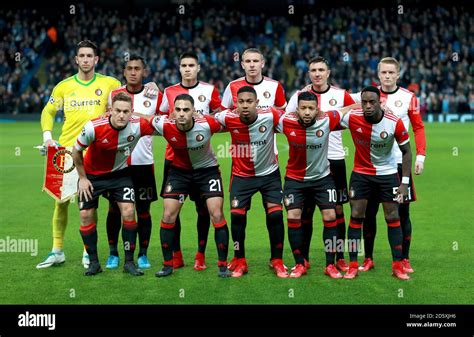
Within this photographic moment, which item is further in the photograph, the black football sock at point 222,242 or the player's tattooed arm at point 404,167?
the black football sock at point 222,242

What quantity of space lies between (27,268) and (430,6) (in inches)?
1528

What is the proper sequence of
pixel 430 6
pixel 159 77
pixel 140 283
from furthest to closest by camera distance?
pixel 430 6 → pixel 159 77 → pixel 140 283

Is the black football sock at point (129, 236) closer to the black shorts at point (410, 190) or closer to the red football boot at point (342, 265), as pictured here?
the red football boot at point (342, 265)

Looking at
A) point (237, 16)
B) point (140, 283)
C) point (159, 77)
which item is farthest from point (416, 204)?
point (237, 16)

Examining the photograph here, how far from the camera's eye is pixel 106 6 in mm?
44312

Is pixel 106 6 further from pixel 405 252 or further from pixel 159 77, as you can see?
pixel 405 252

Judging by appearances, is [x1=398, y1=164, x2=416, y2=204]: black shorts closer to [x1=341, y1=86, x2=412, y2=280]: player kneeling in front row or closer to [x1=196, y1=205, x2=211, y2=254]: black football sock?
[x1=341, y1=86, x2=412, y2=280]: player kneeling in front row

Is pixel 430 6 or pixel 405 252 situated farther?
pixel 430 6

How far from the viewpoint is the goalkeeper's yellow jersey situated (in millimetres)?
8789

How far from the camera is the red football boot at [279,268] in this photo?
8070 mm

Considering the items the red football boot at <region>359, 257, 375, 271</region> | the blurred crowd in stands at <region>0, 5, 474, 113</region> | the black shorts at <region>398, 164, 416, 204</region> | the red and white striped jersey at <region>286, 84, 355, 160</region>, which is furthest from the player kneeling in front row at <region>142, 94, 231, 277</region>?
the blurred crowd in stands at <region>0, 5, 474, 113</region>

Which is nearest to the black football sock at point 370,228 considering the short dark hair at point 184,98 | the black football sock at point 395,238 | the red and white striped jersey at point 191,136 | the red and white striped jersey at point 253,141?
the black football sock at point 395,238

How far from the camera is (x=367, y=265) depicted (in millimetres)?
8453

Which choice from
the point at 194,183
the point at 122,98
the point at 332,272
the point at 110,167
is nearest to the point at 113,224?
the point at 110,167
